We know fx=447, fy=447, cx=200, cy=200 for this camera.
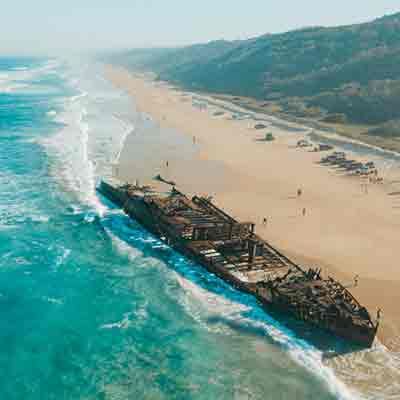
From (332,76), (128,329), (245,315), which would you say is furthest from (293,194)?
(332,76)

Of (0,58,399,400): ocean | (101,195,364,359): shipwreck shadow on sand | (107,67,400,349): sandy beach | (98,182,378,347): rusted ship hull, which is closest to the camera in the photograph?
(0,58,399,400): ocean

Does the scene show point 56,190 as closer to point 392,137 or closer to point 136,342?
point 136,342

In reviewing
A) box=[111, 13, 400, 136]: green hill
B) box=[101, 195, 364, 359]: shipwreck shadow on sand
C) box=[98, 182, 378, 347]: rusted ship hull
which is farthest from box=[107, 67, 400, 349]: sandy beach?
box=[111, 13, 400, 136]: green hill

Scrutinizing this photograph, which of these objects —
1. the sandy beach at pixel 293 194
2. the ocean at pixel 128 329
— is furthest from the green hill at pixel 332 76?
the ocean at pixel 128 329

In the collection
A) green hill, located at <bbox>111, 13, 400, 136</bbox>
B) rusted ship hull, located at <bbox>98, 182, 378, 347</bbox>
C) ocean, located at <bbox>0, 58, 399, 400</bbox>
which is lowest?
ocean, located at <bbox>0, 58, 399, 400</bbox>

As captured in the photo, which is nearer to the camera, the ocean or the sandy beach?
the ocean

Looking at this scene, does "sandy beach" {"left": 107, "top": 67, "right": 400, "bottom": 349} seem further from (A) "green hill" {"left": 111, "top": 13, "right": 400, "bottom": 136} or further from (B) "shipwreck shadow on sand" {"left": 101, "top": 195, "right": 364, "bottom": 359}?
(A) "green hill" {"left": 111, "top": 13, "right": 400, "bottom": 136}

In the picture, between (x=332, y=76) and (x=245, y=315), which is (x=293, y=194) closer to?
(x=245, y=315)
